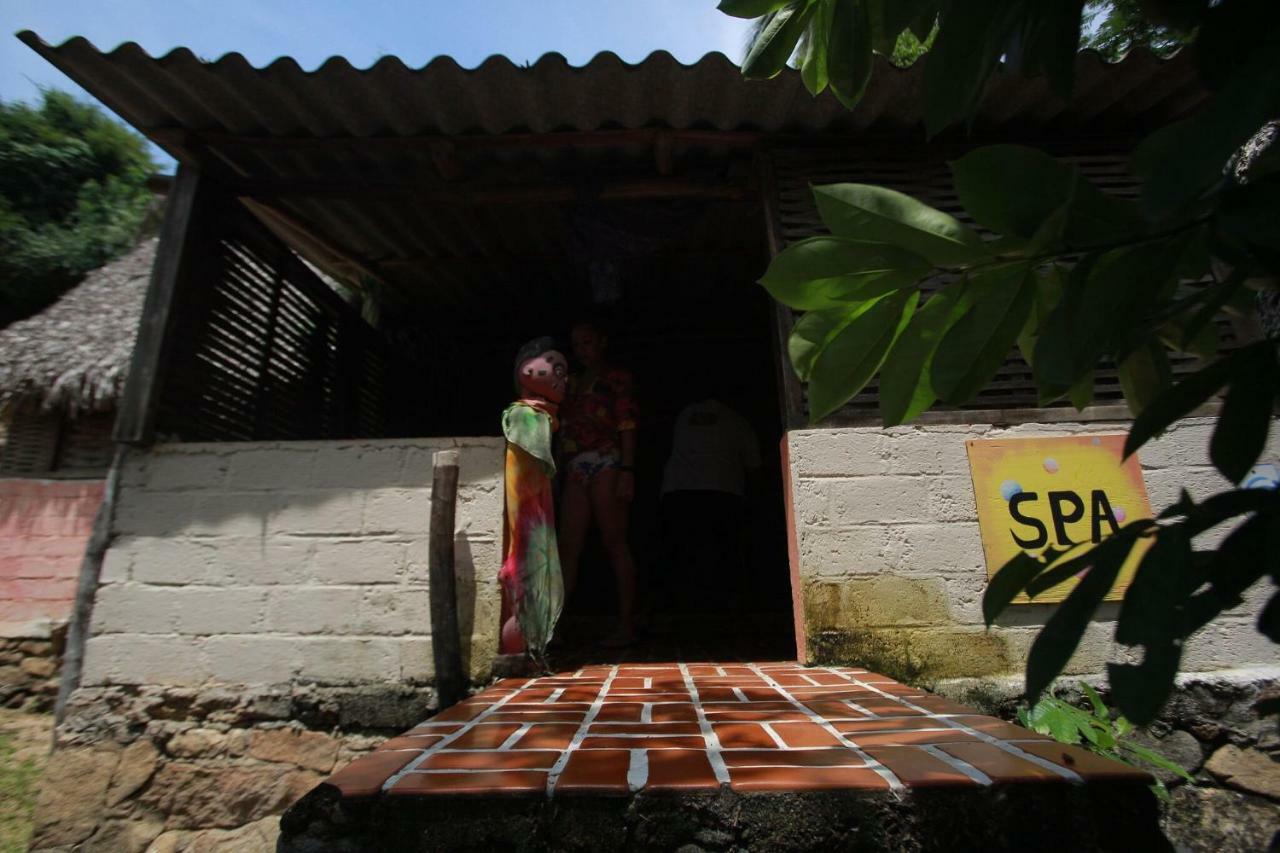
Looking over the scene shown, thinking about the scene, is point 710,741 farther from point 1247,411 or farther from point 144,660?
point 144,660

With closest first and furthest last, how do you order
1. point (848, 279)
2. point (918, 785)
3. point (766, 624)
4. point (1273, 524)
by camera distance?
point (1273, 524)
point (848, 279)
point (918, 785)
point (766, 624)

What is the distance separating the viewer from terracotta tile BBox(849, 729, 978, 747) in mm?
1478

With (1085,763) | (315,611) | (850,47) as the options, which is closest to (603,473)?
(315,611)

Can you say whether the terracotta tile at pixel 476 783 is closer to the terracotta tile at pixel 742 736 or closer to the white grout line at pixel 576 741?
the white grout line at pixel 576 741

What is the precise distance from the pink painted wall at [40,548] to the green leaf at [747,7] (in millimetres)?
7131

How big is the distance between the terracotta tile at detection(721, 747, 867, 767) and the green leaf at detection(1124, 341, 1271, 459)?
99 centimetres

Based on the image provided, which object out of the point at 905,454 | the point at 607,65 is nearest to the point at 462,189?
the point at 607,65

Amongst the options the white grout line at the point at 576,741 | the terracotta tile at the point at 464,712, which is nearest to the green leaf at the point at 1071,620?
the white grout line at the point at 576,741

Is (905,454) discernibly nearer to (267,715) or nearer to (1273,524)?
(1273,524)

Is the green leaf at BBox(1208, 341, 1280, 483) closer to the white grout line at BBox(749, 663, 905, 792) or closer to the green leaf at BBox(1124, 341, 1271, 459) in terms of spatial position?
the green leaf at BBox(1124, 341, 1271, 459)

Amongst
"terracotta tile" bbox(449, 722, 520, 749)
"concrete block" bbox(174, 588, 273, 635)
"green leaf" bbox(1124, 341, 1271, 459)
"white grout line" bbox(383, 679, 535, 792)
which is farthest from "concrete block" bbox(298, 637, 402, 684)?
"green leaf" bbox(1124, 341, 1271, 459)

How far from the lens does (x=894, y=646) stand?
270cm

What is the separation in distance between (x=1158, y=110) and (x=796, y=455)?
8.39 ft

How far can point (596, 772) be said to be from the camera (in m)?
1.29
